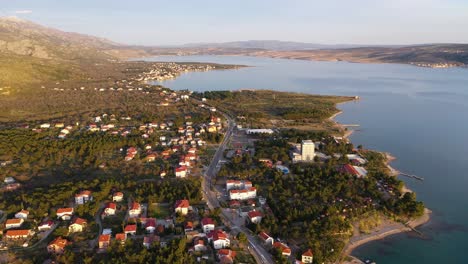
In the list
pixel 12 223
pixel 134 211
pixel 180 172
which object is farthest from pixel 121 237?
pixel 180 172

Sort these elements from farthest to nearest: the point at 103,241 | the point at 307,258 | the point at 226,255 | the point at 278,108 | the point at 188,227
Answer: the point at 278,108
the point at 188,227
the point at 103,241
the point at 307,258
the point at 226,255

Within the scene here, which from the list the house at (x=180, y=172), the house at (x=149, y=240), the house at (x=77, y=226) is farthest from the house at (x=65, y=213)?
the house at (x=180, y=172)

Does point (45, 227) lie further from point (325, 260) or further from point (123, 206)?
point (325, 260)

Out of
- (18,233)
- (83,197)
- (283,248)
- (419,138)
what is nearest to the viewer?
(283,248)

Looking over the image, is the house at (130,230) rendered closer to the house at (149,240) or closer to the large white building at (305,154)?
the house at (149,240)

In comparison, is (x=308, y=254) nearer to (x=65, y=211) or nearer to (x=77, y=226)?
(x=77, y=226)

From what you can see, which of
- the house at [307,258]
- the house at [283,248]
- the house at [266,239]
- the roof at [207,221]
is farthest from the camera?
the roof at [207,221]
